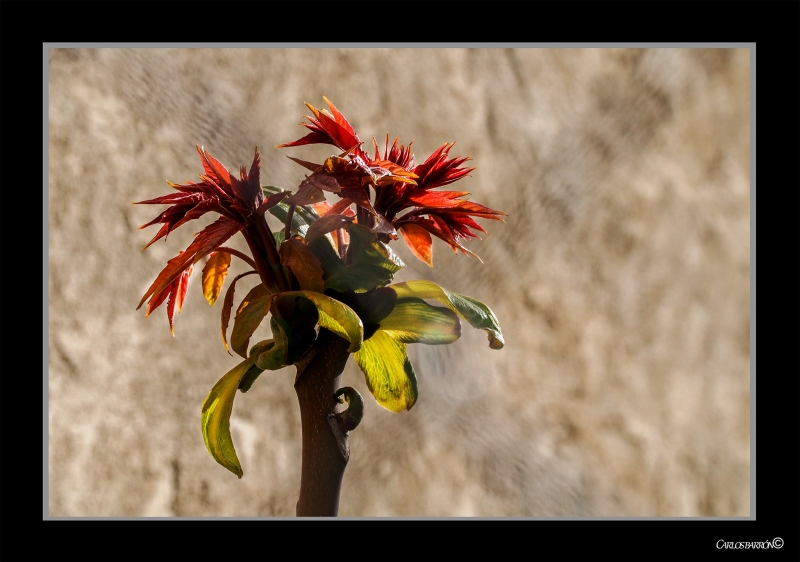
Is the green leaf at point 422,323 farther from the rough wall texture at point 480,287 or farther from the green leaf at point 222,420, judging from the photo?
the rough wall texture at point 480,287

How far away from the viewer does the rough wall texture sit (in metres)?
0.49

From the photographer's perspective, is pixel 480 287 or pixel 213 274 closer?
pixel 213 274

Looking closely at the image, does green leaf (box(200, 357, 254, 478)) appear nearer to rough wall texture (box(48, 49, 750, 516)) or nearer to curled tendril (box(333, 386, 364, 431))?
curled tendril (box(333, 386, 364, 431))

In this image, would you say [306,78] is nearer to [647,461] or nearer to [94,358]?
[94,358]

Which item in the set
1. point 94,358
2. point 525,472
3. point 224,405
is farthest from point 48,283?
point 525,472

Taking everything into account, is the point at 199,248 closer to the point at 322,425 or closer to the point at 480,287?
the point at 322,425

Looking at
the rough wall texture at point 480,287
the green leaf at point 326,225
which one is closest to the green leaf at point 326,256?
the green leaf at point 326,225

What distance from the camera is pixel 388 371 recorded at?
0.36 m

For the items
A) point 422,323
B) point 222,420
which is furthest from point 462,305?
point 222,420

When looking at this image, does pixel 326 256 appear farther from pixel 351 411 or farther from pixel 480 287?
pixel 480 287

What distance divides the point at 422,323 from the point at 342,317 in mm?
44

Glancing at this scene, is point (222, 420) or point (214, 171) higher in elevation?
point (214, 171)

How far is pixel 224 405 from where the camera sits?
36cm

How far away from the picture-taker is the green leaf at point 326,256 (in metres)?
0.34
